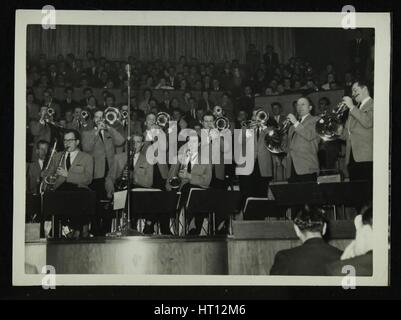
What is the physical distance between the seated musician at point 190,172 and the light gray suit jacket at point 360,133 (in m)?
0.90

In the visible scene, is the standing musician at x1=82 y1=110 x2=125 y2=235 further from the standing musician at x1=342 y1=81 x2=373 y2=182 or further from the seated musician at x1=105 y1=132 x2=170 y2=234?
the standing musician at x1=342 y1=81 x2=373 y2=182

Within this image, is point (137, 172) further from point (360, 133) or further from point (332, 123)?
point (360, 133)

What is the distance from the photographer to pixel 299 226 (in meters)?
4.51

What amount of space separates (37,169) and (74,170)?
9.2 inches

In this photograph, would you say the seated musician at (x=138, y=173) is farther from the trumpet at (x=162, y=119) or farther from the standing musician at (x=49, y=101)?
the standing musician at (x=49, y=101)

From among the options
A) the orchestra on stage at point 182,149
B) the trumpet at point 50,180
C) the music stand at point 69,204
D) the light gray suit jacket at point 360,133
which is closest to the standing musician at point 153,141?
the orchestra on stage at point 182,149

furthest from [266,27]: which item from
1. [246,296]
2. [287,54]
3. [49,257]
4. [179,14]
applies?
[49,257]

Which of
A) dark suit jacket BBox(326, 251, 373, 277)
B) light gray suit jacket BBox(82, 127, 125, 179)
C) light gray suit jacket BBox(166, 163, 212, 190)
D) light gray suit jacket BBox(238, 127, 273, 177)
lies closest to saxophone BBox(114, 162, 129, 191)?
light gray suit jacket BBox(82, 127, 125, 179)

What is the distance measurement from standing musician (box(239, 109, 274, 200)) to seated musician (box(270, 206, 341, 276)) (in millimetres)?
295

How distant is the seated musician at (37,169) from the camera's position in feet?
14.8

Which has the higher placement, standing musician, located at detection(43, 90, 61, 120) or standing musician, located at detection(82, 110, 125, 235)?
standing musician, located at detection(43, 90, 61, 120)

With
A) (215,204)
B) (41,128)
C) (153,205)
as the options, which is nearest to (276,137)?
(215,204)

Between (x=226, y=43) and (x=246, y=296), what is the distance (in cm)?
161

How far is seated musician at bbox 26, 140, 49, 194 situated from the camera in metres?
4.50
